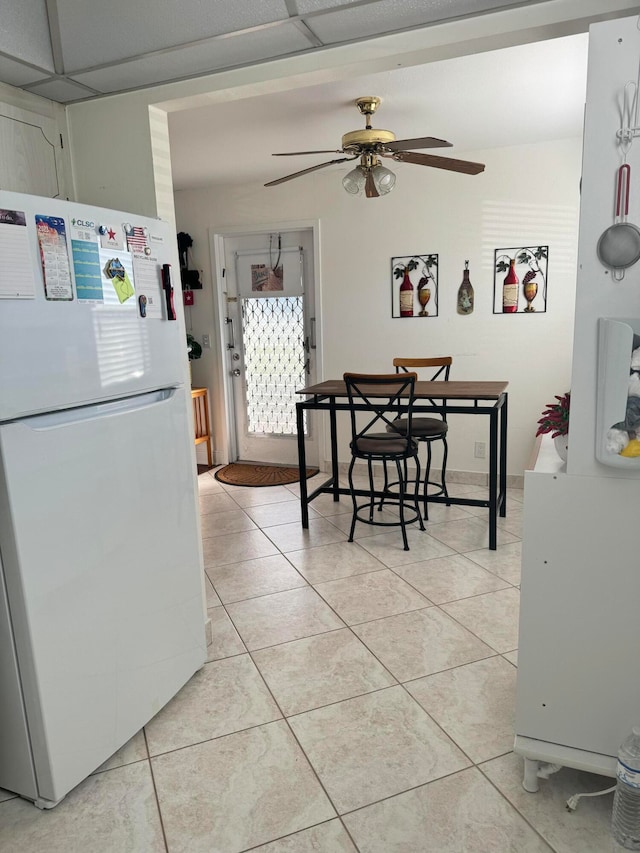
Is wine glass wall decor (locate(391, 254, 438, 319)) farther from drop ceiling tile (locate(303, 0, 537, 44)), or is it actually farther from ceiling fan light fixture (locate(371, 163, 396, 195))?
drop ceiling tile (locate(303, 0, 537, 44))

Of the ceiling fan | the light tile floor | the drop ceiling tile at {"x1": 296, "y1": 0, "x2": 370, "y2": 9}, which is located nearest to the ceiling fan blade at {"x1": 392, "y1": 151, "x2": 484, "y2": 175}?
the ceiling fan

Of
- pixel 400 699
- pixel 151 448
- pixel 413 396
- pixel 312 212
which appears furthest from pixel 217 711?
pixel 312 212

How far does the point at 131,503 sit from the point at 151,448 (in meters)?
0.19

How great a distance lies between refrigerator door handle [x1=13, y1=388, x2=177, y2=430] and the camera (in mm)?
1513

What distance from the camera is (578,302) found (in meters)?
1.44

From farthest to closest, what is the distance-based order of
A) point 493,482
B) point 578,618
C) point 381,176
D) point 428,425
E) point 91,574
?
point 428,425 < point 493,482 < point 381,176 < point 91,574 < point 578,618

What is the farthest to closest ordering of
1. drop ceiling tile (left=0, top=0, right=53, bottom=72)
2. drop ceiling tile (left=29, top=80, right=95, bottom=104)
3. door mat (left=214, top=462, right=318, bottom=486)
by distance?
door mat (left=214, top=462, right=318, bottom=486)
drop ceiling tile (left=29, top=80, right=95, bottom=104)
drop ceiling tile (left=0, top=0, right=53, bottom=72)

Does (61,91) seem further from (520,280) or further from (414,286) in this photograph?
(520,280)

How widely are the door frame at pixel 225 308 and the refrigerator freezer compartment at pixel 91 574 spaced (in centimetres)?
290

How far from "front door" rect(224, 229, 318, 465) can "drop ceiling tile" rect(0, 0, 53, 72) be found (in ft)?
10.1

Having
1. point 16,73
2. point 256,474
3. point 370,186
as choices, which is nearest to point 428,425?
point 370,186

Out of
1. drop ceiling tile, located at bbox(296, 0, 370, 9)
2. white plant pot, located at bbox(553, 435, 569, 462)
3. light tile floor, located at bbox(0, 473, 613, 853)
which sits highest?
drop ceiling tile, located at bbox(296, 0, 370, 9)

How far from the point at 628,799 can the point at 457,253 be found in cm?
356

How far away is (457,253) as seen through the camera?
14.0 ft
